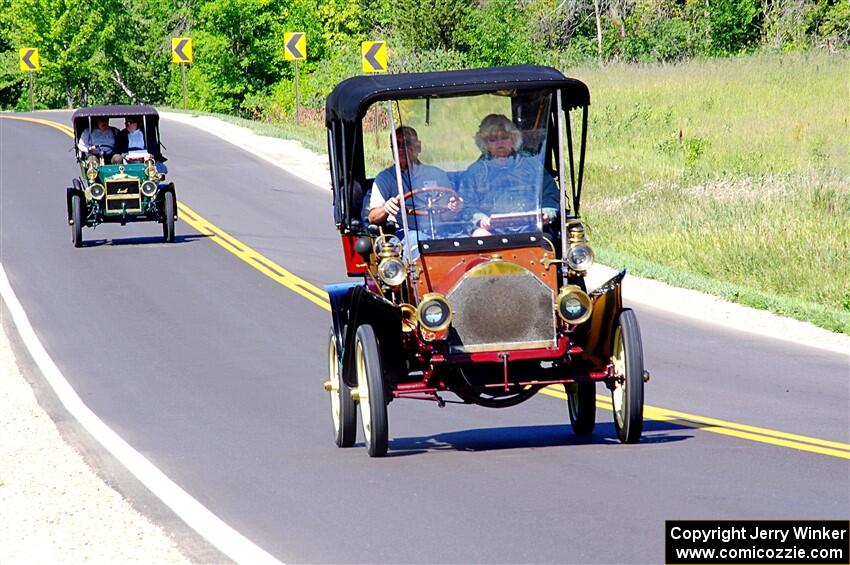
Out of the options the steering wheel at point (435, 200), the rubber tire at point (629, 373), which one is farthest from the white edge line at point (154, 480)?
the rubber tire at point (629, 373)

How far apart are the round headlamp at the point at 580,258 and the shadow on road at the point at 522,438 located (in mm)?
1282

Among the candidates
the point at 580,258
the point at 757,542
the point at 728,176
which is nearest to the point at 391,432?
the point at 580,258

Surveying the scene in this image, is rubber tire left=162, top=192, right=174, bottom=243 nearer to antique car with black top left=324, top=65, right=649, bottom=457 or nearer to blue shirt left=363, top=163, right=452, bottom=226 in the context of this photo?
antique car with black top left=324, top=65, right=649, bottom=457

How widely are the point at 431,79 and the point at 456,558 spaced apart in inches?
163

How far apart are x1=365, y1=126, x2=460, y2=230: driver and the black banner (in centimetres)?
354

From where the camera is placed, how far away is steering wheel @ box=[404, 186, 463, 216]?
988cm

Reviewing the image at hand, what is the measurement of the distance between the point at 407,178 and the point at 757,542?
4152 mm

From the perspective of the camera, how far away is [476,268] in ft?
30.7

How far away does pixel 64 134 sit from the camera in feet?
149

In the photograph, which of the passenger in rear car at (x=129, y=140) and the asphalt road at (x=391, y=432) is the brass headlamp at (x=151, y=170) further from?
the asphalt road at (x=391, y=432)

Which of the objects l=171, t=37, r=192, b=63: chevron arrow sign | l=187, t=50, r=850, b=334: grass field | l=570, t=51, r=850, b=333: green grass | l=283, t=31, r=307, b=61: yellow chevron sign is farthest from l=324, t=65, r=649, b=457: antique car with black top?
l=171, t=37, r=192, b=63: chevron arrow sign

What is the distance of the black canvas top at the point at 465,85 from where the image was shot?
9.75 meters

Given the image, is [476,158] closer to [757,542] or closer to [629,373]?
[629,373]

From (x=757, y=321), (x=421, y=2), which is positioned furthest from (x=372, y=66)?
(x=421, y=2)
